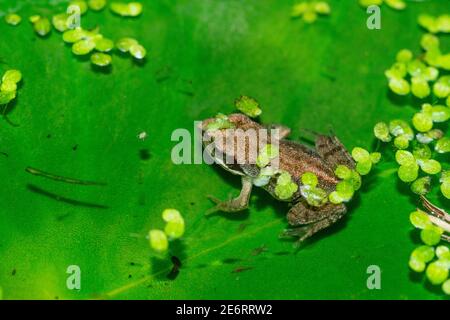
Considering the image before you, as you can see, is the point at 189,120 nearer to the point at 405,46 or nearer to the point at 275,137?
the point at 275,137

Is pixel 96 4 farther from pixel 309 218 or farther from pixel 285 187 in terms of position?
pixel 309 218

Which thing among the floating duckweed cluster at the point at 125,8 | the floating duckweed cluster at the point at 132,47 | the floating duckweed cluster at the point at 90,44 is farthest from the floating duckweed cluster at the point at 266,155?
the floating duckweed cluster at the point at 125,8

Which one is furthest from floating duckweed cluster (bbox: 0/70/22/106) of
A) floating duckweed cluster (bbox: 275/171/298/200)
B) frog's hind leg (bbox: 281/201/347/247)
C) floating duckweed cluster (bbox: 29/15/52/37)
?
frog's hind leg (bbox: 281/201/347/247)

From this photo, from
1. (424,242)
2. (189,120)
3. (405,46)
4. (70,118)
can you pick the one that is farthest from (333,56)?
(70,118)

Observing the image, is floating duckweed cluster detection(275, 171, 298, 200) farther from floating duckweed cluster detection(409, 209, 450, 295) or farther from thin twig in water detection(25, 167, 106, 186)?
thin twig in water detection(25, 167, 106, 186)

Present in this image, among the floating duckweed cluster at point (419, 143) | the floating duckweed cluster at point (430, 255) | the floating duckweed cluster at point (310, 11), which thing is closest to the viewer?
the floating duckweed cluster at point (430, 255)

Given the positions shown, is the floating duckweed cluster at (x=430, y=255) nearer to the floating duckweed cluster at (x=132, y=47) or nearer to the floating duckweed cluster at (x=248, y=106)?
the floating duckweed cluster at (x=248, y=106)
